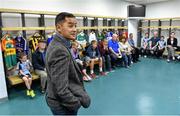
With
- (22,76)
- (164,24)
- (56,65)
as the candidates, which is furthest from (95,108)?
(164,24)

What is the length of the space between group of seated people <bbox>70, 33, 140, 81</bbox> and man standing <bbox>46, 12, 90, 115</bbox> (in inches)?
124

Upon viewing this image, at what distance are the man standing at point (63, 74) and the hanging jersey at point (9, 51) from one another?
2.85 meters

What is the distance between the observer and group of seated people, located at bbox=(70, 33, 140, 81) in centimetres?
479

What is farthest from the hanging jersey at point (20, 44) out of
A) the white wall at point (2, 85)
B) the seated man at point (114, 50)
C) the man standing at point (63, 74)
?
the man standing at point (63, 74)

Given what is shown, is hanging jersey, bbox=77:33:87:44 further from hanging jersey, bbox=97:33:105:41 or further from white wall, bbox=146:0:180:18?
white wall, bbox=146:0:180:18

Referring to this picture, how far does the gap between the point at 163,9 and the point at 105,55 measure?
15.4 ft

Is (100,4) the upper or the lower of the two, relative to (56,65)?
upper

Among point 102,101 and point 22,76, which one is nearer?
point 102,101

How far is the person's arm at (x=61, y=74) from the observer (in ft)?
3.61

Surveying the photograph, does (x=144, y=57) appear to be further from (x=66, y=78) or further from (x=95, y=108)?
(x=66, y=78)

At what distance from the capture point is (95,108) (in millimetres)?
2910

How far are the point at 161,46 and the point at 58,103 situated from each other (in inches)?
261

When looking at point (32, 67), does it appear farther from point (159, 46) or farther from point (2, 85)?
point (159, 46)

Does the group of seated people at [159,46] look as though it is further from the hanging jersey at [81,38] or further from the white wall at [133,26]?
the hanging jersey at [81,38]
